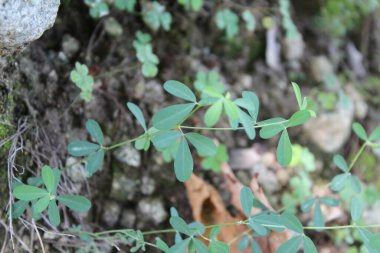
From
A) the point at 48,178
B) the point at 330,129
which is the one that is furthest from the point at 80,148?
the point at 330,129

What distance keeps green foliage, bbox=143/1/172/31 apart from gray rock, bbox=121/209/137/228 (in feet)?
2.98

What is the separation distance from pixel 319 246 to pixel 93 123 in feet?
4.78


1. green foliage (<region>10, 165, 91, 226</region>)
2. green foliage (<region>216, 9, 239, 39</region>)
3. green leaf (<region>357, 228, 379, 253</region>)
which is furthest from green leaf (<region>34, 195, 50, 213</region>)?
green foliage (<region>216, 9, 239, 39</region>)

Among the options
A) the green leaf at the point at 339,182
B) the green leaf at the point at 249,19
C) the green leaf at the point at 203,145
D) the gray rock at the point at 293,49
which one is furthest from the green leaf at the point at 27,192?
the gray rock at the point at 293,49

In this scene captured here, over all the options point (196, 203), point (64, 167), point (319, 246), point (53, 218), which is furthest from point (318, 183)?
point (53, 218)

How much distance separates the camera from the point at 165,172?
2320 millimetres

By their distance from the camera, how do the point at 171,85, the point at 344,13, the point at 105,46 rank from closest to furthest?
the point at 171,85
the point at 105,46
the point at 344,13

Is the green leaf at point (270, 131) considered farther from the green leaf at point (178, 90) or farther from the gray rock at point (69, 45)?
the gray rock at point (69, 45)

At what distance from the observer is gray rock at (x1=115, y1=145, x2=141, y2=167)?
2.22m

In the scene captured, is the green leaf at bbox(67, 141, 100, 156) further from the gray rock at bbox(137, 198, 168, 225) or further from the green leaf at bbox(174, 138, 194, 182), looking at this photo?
the gray rock at bbox(137, 198, 168, 225)

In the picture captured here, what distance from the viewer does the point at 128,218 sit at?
2156mm

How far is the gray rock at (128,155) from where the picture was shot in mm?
2219

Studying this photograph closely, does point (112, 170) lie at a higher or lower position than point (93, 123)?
lower

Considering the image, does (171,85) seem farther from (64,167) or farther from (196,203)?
(196,203)
